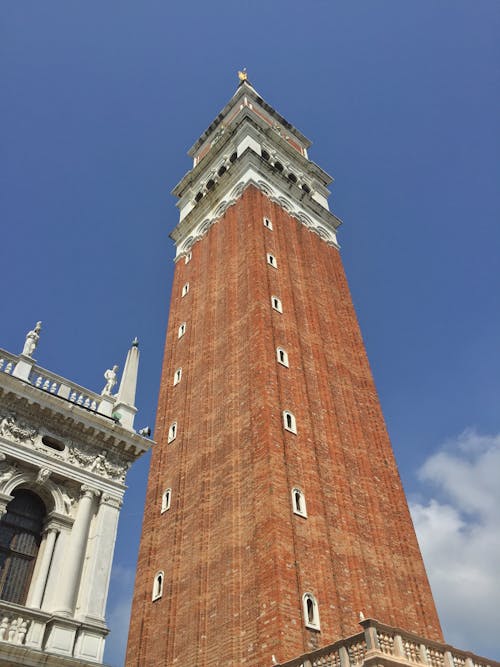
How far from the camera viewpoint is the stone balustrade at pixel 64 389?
56.4ft

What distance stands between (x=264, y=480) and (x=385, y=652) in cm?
1058

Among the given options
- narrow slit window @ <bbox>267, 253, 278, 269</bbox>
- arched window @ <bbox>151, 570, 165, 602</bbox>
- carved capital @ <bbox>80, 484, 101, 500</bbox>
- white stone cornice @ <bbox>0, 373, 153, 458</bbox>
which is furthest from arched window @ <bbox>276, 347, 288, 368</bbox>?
carved capital @ <bbox>80, 484, 101, 500</bbox>

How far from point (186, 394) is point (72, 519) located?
2083cm

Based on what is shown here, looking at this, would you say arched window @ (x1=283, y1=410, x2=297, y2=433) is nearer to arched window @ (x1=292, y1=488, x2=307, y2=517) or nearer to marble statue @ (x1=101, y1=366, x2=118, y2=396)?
arched window @ (x1=292, y1=488, x2=307, y2=517)

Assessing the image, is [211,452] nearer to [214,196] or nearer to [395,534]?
[395,534]

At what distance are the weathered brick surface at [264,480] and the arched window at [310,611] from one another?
317 millimetres

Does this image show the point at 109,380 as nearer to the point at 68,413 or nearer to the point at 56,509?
the point at 68,413

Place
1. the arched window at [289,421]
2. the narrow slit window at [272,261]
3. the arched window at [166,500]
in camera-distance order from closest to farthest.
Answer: the arched window at [289,421]
the arched window at [166,500]
the narrow slit window at [272,261]

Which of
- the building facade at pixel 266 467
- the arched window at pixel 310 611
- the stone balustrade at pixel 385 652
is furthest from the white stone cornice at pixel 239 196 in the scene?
the stone balustrade at pixel 385 652

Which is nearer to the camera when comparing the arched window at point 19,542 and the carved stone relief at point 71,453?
the arched window at point 19,542

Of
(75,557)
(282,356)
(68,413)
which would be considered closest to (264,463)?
(282,356)

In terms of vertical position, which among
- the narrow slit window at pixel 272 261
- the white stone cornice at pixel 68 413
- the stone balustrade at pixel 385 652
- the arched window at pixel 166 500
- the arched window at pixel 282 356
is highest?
the narrow slit window at pixel 272 261

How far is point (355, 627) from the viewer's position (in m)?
24.5

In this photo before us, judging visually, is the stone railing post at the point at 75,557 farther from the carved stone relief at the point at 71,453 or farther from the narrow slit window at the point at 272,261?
the narrow slit window at the point at 272,261
